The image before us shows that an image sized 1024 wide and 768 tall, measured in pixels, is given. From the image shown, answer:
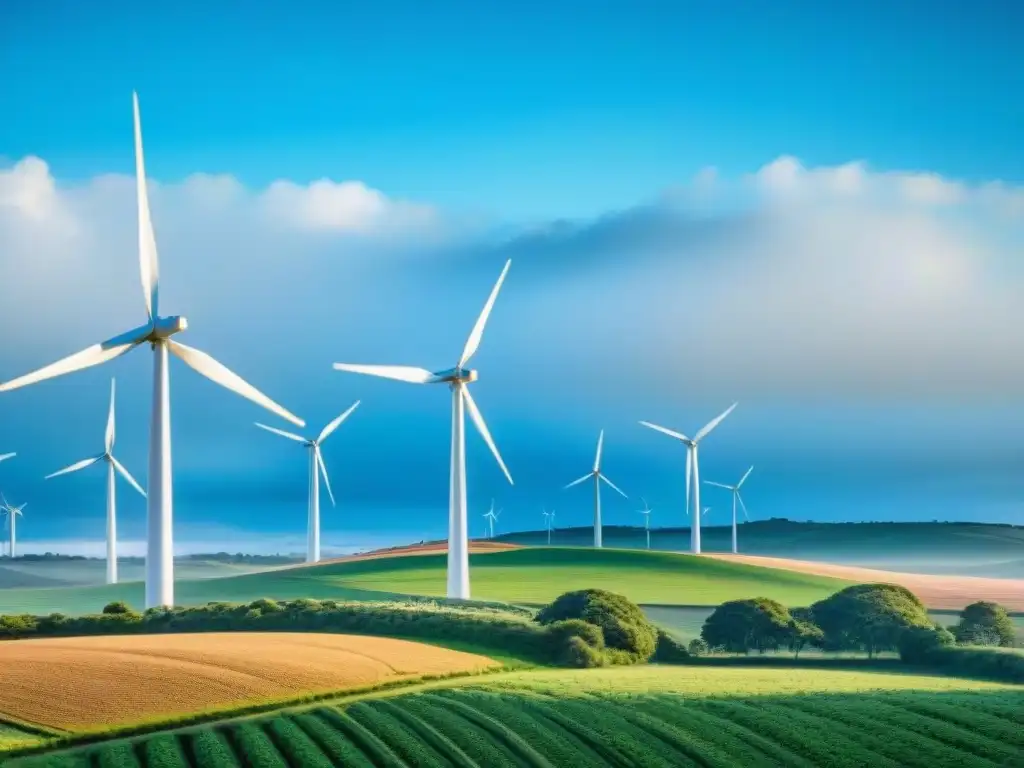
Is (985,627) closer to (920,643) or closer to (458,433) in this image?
(920,643)

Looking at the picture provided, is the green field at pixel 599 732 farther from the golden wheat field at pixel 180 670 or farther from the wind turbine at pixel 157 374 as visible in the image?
the wind turbine at pixel 157 374

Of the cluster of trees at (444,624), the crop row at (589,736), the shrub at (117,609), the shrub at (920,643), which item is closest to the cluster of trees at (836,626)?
the shrub at (920,643)

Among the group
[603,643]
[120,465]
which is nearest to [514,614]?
[603,643]

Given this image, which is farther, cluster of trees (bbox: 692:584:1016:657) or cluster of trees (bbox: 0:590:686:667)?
cluster of trees (bbox: 692:584:1016:657)

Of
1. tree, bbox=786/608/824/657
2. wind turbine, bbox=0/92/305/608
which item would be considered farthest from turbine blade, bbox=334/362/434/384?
tree, bbox=786/608/824/657

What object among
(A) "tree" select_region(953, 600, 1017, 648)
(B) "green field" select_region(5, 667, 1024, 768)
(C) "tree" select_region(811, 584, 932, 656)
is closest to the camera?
(B) "green field" select_region(5, 667, 1024, 768)

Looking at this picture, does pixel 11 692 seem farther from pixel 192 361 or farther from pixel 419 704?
pixel 192 361

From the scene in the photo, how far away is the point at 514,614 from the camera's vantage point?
229ft

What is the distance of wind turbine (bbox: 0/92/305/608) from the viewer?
60469 mm

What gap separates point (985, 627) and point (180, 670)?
162ft

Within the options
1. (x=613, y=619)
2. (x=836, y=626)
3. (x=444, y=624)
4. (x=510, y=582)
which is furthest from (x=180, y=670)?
(x=510, y=582)

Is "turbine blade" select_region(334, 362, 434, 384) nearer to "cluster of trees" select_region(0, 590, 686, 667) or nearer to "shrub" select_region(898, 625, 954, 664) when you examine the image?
"cluster of trees" select_region(0, 590, 686, 667)

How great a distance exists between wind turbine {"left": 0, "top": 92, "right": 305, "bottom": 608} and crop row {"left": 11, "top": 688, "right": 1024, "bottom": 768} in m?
20.5

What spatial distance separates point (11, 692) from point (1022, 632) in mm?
65401
